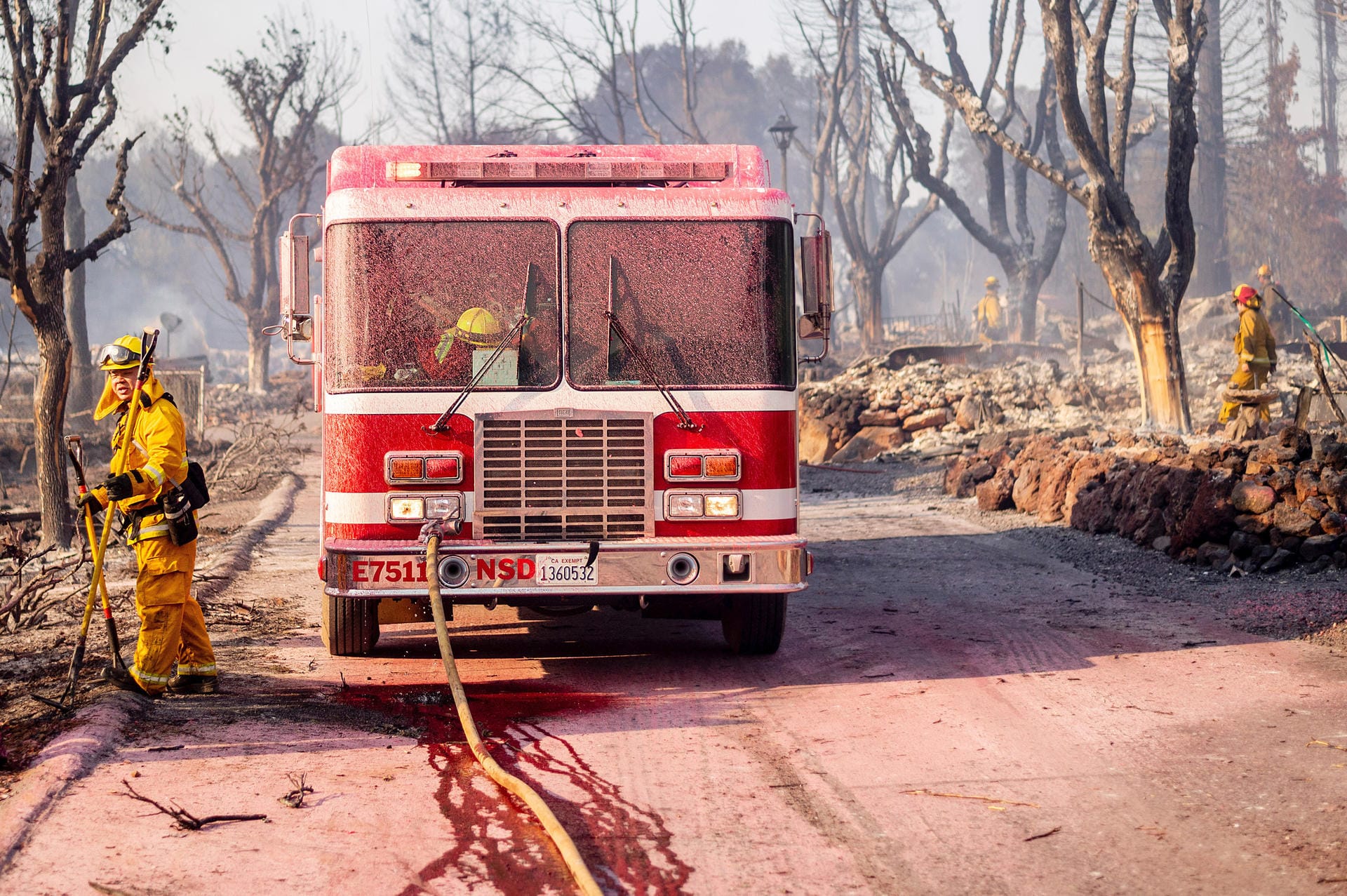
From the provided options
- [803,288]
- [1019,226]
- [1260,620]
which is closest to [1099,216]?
[1260,620]

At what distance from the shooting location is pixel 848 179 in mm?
38625

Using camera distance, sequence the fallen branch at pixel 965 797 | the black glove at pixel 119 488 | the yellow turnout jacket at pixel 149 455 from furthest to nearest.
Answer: the yellow turnout jacket at pixel 149 455, the black glove at pixel 119 488, the fallen branch at pixel 965 797

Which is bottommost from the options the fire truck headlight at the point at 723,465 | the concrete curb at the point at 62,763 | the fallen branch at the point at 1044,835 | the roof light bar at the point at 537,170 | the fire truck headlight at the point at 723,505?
the fallen branch at the point at 1044,835

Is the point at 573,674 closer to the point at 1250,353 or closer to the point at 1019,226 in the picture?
the point at 1250,353

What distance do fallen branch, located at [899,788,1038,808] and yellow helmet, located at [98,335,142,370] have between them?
415 centimetres

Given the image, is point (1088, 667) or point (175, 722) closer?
point (175, 722)

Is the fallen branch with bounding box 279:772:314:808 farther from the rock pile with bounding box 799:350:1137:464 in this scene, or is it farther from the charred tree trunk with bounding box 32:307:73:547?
the rock pile with bounding box 799:350:1137:464

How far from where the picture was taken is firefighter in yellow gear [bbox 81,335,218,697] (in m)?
6.52

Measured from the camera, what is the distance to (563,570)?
268 inches

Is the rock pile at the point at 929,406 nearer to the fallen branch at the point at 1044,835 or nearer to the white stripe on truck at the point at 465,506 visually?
the white stripe on truck at the point at 465,506

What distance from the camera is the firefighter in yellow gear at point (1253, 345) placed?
15180 mm

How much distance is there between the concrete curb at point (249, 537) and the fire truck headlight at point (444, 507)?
355 cm

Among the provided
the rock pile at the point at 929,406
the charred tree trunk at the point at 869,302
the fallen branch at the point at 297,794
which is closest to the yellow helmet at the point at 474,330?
the fallen branch at the point at 297,794

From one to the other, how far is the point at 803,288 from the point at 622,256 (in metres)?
0.98
